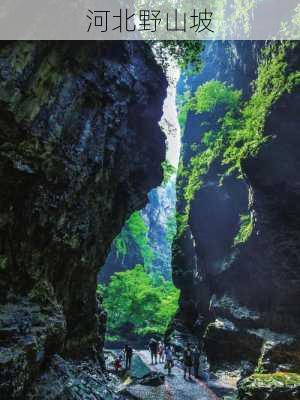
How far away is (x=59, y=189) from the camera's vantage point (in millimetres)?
14062

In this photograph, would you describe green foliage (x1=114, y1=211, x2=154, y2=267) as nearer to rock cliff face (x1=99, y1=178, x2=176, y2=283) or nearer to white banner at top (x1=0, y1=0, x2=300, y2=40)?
rock cliff face (x1=99, y1=178, x2=176, y2=283)

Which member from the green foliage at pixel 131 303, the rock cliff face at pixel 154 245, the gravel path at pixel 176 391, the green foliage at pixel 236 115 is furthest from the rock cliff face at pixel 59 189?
the rock cliff face at pixel 154 245

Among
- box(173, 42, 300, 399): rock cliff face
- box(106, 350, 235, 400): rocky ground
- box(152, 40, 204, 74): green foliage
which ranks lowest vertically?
box(106, 350, 235, 400): rocky ground

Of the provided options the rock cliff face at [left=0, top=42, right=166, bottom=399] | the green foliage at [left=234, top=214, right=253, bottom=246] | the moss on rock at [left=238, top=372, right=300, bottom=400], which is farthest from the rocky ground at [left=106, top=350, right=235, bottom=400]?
the green foliage at [left=234, top=214, right=253, bottom=246]

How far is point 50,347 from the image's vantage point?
1183cm

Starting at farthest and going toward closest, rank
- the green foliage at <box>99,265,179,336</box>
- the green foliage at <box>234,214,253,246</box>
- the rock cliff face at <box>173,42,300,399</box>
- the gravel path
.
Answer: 1. the green foliage at <box>99,265,179,336</box>
2. the green foliage at <box>234,214,253,246</box>
3. the rock cliff face at <box>173,42,300,399</box>
4. the gravel path

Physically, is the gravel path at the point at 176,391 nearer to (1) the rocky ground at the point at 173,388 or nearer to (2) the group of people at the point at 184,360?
(1) the rocky ground at the point at 173,388

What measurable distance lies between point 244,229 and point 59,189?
16.4 metres

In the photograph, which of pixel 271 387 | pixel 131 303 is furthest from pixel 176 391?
pixel 131 303

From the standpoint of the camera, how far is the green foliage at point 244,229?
83.5 ft

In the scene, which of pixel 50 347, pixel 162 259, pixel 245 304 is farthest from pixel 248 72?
pixel 162 259

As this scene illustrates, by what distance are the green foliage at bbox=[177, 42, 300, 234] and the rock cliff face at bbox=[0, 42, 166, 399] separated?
8335 mm

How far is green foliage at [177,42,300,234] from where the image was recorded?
24.5 m

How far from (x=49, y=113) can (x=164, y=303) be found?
29.5 metres
